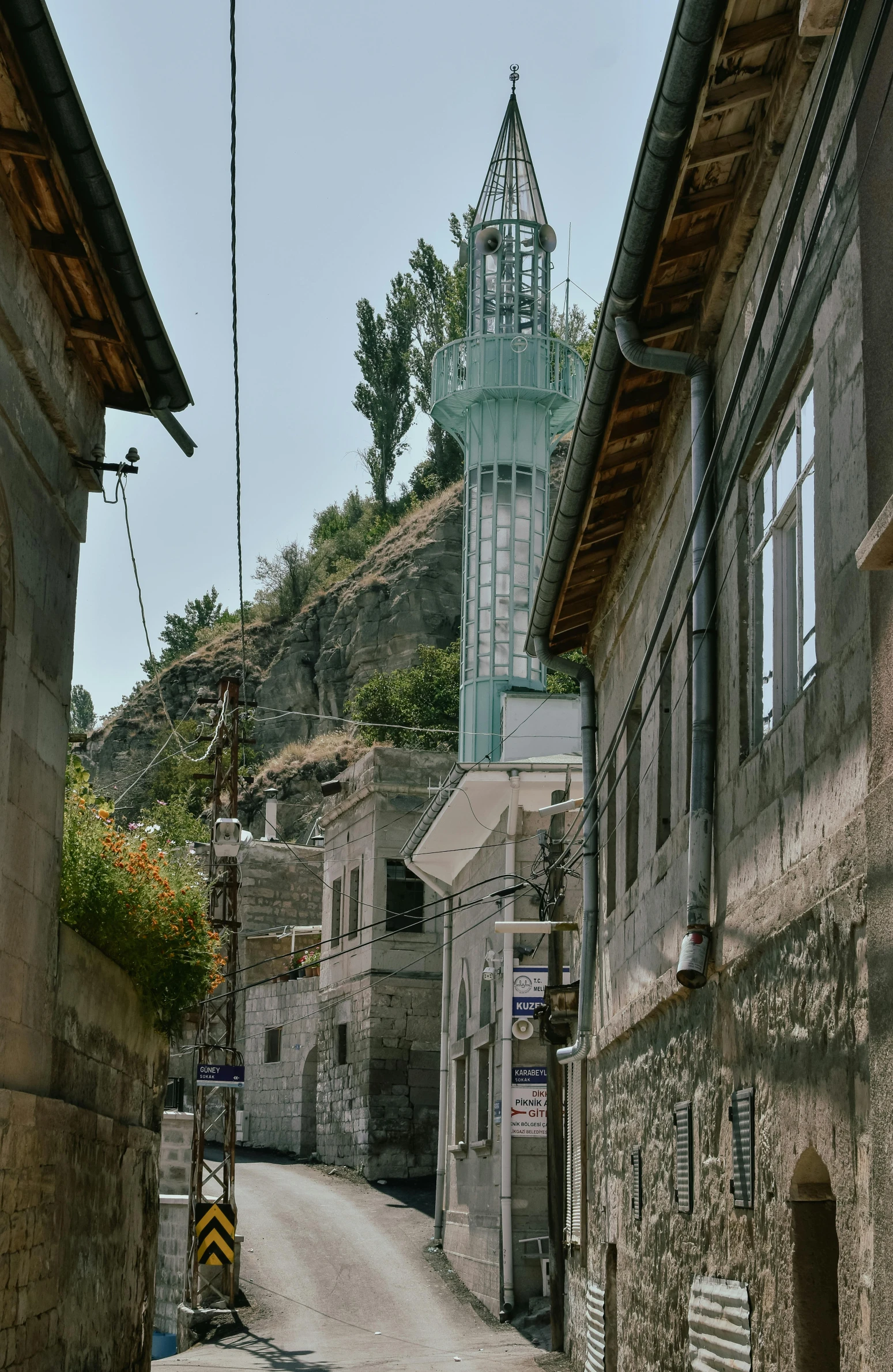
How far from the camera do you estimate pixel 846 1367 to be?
190 inches

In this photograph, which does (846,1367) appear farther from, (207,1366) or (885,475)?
(207,1366)

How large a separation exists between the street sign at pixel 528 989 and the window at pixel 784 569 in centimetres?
1259

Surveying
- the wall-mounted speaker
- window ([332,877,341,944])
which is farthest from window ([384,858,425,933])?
the wall-mounted speaker

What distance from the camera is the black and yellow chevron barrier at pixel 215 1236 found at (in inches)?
754

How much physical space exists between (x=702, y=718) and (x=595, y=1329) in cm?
610

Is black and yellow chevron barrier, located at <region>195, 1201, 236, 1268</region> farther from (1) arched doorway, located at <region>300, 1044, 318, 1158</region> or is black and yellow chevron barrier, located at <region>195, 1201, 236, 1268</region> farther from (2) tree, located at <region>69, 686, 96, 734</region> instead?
(2) tree, located at <region>69, 686, 96, 734</region>

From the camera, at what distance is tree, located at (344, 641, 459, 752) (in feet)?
157

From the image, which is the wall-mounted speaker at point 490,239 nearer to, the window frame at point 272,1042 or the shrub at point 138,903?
the window frame at point 272,1042

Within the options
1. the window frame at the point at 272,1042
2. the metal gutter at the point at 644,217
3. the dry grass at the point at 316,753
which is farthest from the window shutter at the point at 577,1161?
the dry grass at the point at 316,753

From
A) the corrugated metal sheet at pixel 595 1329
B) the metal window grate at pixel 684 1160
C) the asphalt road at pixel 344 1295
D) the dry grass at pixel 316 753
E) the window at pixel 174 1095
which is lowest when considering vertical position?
the asphalt road at pixel 344 1295

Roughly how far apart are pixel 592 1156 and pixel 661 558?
17.9ft

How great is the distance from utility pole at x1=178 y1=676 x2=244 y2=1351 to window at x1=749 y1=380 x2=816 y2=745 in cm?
1177

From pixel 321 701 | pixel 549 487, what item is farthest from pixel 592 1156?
pixel 321 701

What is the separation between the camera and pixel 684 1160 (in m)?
7.99
